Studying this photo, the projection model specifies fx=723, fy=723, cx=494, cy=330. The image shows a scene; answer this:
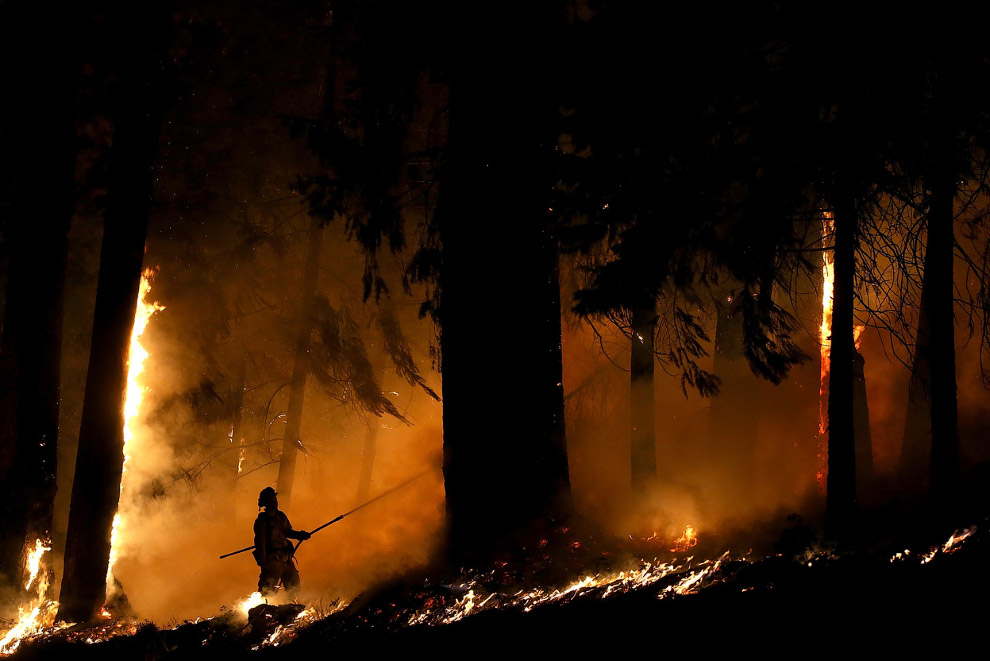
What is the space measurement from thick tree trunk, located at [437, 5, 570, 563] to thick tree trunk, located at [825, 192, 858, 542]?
2923 millimetres

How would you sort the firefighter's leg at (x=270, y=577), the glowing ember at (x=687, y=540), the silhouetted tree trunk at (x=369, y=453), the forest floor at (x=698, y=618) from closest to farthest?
the forest floor at (x=698, y=618)
the glowing ember at (x=687, y=540)
the firefighter's leg at (x=270, y=577)
the silhouetted tree trunk at (x=369, y=453)

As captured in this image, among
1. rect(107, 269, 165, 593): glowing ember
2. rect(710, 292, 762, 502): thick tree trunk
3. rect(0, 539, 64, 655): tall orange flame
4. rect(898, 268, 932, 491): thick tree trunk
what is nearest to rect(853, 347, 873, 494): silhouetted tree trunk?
rect(898, 268, 932, 491): thick tree trunk

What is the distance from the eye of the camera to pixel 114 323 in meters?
10.0

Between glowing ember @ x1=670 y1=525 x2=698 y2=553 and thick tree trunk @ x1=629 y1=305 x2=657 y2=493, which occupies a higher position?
thick tree trunk @ x1=629 y1=305 x2=657 y2=493

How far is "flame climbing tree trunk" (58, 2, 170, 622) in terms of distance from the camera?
9.95m

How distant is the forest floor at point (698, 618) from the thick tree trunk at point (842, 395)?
2679 mm

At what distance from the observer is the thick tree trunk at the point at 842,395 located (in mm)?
7656

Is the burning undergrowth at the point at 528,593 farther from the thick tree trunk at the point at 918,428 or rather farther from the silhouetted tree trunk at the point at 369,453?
the silhouetted tree trunk at the point at 369,453

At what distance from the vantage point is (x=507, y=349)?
7.39 meters

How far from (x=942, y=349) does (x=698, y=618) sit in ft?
21.5

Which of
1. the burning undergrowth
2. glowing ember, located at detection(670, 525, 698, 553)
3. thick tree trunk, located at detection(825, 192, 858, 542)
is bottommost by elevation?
glowing ember, located at detection(670, 525, 698, 553)

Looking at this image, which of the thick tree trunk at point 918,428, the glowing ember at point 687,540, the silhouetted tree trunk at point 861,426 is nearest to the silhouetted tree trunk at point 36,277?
the glowing ember at point 687,540

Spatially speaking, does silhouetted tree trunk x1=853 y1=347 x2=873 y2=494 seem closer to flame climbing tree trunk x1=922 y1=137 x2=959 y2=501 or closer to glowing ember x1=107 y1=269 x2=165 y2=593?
flame climbing tree trunk x1=922 y1=137 x2=959 y2=501

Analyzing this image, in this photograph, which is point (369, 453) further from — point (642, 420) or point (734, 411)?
point (642, 420)
